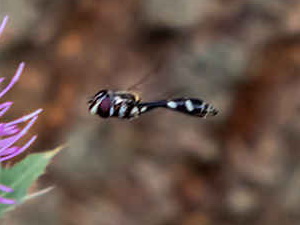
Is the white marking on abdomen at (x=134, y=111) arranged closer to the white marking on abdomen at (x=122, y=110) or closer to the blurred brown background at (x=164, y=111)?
the white marking on abdomen at (x=122, y=110)

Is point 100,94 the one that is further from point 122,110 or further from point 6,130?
point 6,130

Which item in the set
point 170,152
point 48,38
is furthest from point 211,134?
point 48,38

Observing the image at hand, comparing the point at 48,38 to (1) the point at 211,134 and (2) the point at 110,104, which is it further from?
(2) the point at 110,104

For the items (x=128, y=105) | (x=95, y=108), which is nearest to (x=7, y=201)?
(x=95, y=108)

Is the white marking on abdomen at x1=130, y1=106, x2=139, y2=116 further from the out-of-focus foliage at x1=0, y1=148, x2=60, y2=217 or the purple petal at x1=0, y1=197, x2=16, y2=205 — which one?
the purple petal at x1=0, y1=197, x2=16, y2=205

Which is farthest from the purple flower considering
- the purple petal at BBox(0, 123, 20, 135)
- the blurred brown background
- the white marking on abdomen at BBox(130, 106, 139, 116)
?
the blurred brown background

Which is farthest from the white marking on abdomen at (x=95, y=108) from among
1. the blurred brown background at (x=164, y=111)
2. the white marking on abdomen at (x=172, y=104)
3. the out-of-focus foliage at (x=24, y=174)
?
the blurred brown background at (x=164, y=111)
